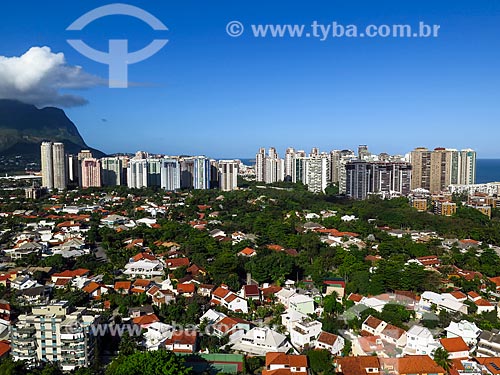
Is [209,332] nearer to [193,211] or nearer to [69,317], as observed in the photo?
[69,317]

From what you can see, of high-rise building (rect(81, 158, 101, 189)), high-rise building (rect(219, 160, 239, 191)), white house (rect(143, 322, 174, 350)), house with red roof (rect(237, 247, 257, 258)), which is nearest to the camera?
white house (rect(143, 322, 174, 350))

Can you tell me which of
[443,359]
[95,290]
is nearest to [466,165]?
[443,359]

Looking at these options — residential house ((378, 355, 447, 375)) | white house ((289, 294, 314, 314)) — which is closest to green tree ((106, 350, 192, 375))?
residential house ((378, 355, 447, 375))

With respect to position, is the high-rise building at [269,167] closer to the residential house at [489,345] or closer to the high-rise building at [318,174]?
the high-rise building at [318,174]

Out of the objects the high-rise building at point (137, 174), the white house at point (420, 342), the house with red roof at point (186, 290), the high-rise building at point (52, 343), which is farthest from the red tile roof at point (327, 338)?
the high-rise building at point (137, 174)

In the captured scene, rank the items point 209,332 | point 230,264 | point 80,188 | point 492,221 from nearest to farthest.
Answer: point 209,332
point 230,264
point 492,221
point 80,188

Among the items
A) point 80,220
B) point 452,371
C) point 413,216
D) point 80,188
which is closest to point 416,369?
point 452,371

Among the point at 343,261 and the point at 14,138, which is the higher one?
the point at 14,138

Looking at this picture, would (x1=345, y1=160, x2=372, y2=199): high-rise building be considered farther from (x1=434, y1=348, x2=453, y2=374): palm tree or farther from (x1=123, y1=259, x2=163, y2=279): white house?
(x1=434, y1=348, x2=453, y2=374): palm tree
